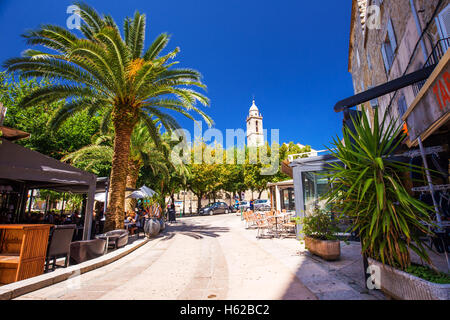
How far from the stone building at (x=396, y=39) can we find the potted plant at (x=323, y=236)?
2992 mm

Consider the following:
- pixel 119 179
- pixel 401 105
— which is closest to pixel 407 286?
pixel 401 105

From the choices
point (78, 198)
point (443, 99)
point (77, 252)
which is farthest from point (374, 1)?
point (78, 198)

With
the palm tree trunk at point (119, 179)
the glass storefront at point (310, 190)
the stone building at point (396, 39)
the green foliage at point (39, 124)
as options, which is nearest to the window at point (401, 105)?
the stone building at point (396, 39)

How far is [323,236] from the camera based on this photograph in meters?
5.64

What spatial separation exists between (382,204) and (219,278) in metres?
3.23

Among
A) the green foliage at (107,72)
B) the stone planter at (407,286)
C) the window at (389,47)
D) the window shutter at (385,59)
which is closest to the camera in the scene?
the stone planter at (407,286)

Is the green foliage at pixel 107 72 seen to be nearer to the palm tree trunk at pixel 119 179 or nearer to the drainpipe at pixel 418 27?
the palm tree trunk at pixel 119 179

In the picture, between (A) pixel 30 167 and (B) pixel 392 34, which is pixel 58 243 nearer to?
(A) pixel 30 167

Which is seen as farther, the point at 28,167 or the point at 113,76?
the point at 113,76

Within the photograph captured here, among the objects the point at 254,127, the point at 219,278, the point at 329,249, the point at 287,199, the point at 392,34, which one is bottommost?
the point at 219,278

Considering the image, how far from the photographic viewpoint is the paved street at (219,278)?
3.47 meters
